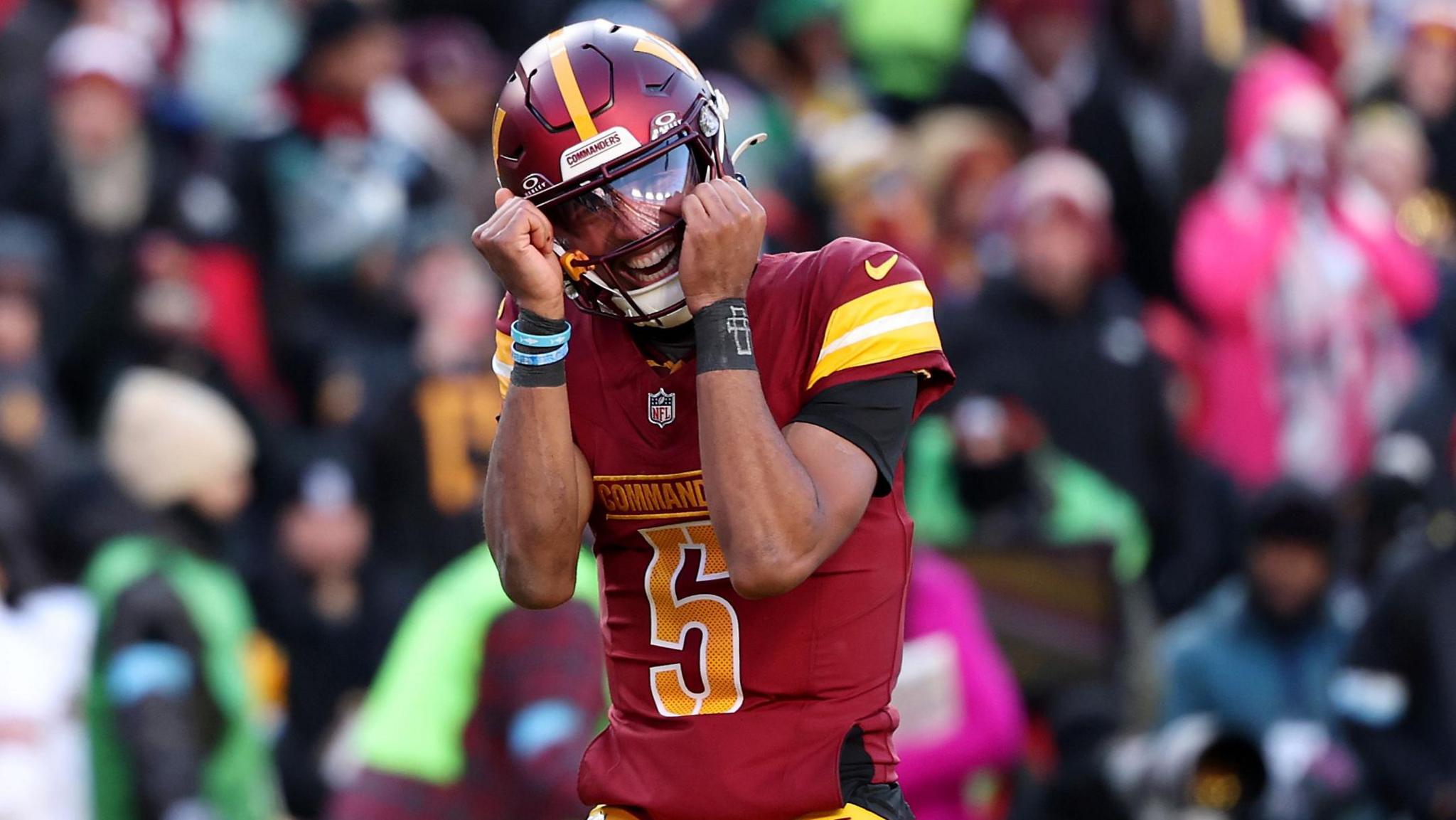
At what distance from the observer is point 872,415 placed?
12.9 feet

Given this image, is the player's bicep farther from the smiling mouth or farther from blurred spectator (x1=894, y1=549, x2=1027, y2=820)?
blurred spectator (x1=894, y1=549, x2=1027, y2=820)

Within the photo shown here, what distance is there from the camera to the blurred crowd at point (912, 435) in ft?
23.5

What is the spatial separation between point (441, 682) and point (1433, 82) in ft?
26.5

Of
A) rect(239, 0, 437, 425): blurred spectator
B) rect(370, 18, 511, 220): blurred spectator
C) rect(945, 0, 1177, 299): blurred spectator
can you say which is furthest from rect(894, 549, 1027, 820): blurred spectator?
rect(945, 0, 1177, 299): blurred spectator

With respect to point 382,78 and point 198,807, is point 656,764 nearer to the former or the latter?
point 198,807

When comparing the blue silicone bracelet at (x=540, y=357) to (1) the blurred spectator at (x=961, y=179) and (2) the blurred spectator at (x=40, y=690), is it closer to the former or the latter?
(2) the blurred spectator at (x=40, y=690)

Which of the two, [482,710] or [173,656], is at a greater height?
[482,710]

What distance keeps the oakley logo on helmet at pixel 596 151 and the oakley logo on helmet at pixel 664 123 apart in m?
0.04

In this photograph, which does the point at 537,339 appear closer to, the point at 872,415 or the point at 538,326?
the point at 538,326

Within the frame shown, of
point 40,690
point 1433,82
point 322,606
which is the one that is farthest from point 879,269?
point 1433,82

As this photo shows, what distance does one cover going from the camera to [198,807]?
23.2 feet

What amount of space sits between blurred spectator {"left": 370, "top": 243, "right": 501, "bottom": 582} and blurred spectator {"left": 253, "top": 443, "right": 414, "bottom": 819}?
0.14 metres

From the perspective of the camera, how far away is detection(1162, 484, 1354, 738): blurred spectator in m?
8.67

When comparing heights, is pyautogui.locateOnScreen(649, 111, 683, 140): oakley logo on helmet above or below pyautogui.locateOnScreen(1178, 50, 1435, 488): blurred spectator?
above
